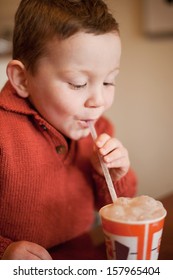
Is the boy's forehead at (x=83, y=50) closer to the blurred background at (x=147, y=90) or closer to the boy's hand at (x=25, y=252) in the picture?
the boy's hand at (x=25, y=252)

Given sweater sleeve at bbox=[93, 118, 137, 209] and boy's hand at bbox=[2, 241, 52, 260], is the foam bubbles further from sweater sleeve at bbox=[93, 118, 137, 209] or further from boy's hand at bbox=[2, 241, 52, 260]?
sweater sleeve at bbox=[93, 118, 137, 209]

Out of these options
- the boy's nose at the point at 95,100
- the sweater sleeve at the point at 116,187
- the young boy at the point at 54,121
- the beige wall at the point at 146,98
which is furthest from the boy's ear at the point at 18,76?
the beige wall at the point at 146,98

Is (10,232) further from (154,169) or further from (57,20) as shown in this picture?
(154,169)

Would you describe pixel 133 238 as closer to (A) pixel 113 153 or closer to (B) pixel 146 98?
(A) pixel 113 153

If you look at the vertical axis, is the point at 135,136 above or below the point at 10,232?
below

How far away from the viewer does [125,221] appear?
0.49m

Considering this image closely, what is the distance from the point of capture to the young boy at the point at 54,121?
73cm

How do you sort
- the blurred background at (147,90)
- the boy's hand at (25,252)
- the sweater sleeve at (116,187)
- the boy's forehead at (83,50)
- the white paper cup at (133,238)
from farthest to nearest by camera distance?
1. the blurred background at (147,90)
2. the sweater sleeve at (116,187)
3. the boy's forehead at (83,50)
4. the boy's hand at (25,252)
5. the white paper cup at (133,238)

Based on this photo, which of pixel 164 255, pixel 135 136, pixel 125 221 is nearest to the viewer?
pixel 125 221

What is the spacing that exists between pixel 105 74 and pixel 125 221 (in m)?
0.34

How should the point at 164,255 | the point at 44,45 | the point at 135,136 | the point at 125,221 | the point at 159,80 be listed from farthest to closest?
the point at 135,136 → the point at 159,80 → the point at 44,45 → the point at 164,255 → the point at 125,221

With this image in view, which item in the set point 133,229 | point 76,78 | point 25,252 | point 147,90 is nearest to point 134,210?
point 133,229

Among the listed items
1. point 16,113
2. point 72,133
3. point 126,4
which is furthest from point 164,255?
point 126,4

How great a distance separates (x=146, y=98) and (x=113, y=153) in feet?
2.81
